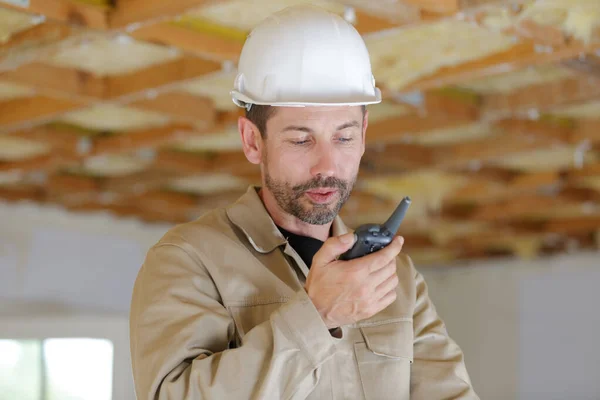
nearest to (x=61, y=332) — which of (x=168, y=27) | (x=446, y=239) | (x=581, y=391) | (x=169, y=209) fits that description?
(x=169, y=209)

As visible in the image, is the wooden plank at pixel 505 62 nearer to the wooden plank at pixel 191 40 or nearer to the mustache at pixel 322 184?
the wooden plank at pixel 191 40

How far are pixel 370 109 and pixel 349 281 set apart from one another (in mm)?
3223

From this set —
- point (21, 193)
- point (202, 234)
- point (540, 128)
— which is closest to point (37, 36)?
point (202, 234)

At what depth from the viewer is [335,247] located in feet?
3.66

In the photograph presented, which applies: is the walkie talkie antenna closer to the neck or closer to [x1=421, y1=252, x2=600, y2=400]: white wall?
the neck

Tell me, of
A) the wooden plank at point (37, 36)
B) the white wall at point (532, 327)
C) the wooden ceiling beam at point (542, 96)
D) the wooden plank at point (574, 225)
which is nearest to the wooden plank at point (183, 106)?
the wooden plank at point (37, 36)

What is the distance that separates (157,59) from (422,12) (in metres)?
1.29

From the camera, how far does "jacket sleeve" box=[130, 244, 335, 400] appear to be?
1.11m

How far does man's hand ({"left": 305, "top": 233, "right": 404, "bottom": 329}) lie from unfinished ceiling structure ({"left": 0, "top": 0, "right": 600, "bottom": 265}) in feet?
5.27

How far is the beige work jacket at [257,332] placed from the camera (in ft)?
3.69

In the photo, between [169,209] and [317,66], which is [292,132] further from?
[169,209]

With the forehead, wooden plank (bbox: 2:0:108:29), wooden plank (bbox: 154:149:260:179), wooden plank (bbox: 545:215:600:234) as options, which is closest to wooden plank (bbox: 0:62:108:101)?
wooden plank (bbox: 2:0:108:29)

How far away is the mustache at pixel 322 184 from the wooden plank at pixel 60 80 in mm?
2519

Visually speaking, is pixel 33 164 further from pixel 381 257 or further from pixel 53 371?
pixel 381 257
